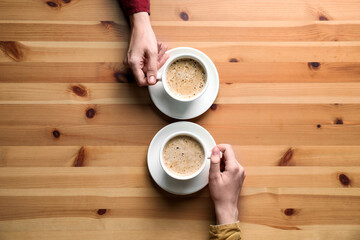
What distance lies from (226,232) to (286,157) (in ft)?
1.29

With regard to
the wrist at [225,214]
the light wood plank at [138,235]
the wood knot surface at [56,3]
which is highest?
the wood knot surface at [56,3]

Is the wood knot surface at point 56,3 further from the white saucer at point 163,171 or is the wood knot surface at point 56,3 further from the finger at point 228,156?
the finger at point 228,156

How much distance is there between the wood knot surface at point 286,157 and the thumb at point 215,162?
301 mm

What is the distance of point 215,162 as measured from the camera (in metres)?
1.03

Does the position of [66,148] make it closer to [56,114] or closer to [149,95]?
[56,114]

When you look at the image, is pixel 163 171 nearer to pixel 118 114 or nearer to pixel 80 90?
pixel 118 114

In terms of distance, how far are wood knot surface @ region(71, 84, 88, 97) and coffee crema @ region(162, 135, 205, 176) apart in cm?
42

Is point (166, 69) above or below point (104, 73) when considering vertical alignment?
above

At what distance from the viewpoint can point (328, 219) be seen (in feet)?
3.82

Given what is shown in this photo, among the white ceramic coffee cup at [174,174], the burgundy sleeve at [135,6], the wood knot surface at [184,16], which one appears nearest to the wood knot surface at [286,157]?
the white ceramic coffee cup at [174,174]

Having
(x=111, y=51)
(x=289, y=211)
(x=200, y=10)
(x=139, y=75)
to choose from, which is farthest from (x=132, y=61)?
(x=289, y=211)

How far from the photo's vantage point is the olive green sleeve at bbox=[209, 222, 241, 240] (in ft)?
3.54

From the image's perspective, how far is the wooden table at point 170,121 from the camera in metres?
1.15

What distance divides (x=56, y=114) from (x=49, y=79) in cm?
15
